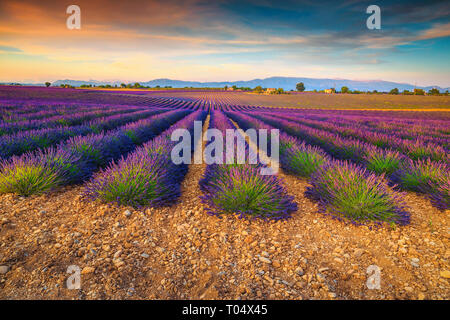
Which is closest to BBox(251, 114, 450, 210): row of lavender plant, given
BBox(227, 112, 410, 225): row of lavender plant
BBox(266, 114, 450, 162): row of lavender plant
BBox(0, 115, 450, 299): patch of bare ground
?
BBox(266, 114, 450, 162): row of lavender plant

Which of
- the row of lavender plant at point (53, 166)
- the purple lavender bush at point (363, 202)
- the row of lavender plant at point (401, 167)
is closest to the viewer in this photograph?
the purple lavender bush at point (363, 202)

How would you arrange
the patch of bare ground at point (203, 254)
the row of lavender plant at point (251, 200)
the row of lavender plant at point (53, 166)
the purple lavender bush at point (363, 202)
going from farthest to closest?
the row of lavender plant at point (53, 166) → the row of lavender plant at point (251, 200) → the purple lavender bush at point (363, 202) → the patch of bare ground at point (203, 254)

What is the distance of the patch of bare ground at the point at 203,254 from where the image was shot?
1867mm

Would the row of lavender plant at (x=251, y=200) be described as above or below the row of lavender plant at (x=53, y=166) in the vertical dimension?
below

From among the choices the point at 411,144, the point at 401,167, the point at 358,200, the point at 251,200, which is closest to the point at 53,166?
the point at 251,200

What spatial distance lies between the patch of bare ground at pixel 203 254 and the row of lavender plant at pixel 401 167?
44cm

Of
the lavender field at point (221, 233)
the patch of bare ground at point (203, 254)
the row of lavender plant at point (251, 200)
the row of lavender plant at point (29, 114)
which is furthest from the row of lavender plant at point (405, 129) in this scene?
the row of lavender plant at point (29, 114)

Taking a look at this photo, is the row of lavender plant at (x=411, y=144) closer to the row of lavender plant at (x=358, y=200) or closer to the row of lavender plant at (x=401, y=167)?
the row of lavender plant at (x=401, y=167)

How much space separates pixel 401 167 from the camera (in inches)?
176

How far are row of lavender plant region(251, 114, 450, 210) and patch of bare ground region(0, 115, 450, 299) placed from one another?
439mm

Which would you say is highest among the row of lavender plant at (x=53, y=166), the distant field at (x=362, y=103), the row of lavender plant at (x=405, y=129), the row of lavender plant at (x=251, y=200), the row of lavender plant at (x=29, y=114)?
the distant field at (x=362, y=103)

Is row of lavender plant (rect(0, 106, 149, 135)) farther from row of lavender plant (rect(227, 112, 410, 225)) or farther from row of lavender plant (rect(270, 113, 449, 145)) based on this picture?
row of lavender plant (rect(270, 113, 449, 145))

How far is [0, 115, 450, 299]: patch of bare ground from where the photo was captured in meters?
1.87
